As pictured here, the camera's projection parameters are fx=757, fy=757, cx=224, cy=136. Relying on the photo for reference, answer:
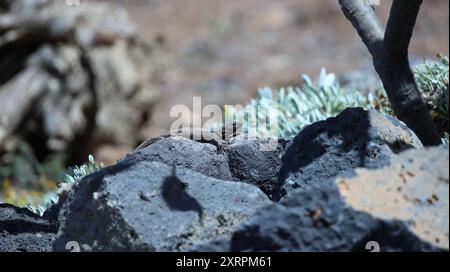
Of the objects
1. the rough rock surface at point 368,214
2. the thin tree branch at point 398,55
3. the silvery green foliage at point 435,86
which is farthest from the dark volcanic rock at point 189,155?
the silvery green foliage at point 435,86

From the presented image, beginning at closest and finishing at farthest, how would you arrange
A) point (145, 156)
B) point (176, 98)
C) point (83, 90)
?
point (145, 156) < point (83, 90) < point (176, 98)

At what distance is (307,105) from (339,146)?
2211 millimetres

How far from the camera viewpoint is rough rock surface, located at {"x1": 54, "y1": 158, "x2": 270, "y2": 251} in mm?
2289

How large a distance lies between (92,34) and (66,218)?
5.72 meters

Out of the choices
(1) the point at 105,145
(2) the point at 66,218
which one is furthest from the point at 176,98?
(2) the point at 66,218

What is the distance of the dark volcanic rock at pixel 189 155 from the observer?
2.97 meters

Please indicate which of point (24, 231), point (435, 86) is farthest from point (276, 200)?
point (435, 86)

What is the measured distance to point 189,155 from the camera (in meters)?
3.02

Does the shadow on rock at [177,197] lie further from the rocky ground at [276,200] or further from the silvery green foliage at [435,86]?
the silvery green foliage at [435,86]

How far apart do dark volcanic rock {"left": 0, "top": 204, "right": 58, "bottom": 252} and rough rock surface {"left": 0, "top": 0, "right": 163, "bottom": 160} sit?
4.39m

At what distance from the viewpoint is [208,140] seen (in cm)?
319

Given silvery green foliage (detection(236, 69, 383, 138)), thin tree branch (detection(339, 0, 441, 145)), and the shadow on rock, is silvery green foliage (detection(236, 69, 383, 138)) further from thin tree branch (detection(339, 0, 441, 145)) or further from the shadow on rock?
the shadow on rock

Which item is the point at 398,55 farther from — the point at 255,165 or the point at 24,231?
the point at 24,231
